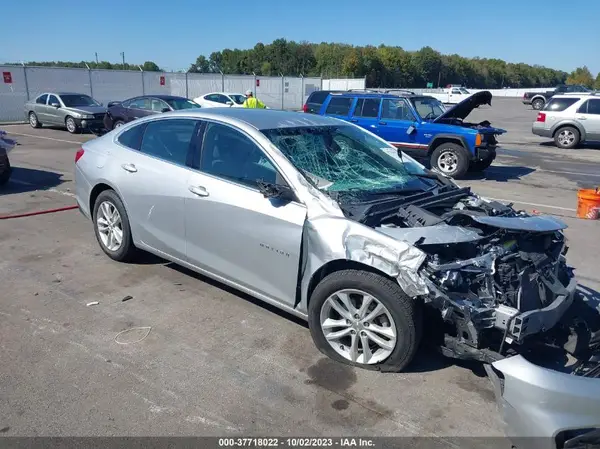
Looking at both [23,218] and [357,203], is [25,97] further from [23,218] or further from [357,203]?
[357,203]

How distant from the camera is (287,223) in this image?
3.56 metres

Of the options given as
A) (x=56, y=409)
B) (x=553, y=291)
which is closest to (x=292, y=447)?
(x=56, y=409)

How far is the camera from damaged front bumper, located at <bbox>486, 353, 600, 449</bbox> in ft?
7.63

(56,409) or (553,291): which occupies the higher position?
(553,291)

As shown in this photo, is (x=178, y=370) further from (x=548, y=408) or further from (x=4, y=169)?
(x=4, y=169)

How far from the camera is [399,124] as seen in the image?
1174cm

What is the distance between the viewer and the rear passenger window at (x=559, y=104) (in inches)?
677

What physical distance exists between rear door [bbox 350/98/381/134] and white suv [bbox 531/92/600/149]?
29.0ft

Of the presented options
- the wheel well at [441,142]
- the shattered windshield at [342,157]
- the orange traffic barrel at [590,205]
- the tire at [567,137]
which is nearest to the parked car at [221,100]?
the wheel well at [441,142]

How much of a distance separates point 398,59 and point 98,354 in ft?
325

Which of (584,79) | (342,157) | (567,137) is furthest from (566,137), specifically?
(584,79)

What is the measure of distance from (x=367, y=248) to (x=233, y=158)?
1478 millimetres

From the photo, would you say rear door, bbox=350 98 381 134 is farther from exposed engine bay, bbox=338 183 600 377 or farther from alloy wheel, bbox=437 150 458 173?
exposed engine bay, bbox=338 183 600 377

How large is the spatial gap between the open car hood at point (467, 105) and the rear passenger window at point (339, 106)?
7.65 feet
